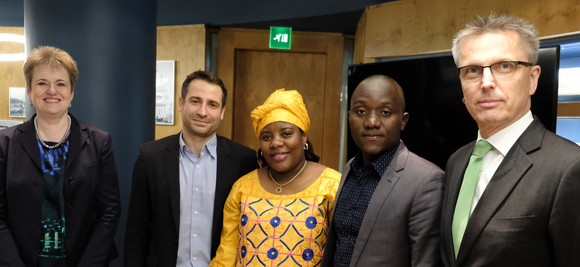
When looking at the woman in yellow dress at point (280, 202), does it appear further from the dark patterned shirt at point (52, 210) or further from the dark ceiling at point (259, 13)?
the dark ceiling at point (259, 13)

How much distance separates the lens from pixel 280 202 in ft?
6.01

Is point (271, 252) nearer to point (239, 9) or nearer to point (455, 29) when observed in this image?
point (455, 29)

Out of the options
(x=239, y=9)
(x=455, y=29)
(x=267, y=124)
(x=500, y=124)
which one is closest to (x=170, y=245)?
(x=267, y=124)

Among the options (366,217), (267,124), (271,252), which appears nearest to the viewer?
(366,217)

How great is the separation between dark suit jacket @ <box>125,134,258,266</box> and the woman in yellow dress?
5.3 inches

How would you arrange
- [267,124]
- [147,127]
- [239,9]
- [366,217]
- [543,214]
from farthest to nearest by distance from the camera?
[239,9] < [147,127] < [267,124] < [366,217] < [543,214]

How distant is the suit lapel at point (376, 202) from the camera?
144 cm

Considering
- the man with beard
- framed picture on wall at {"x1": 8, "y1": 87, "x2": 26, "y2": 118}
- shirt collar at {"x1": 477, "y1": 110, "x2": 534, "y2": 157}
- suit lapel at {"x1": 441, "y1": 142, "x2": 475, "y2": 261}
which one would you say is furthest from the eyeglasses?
Answer: framed picture on wall at {"x1": 8, "y1": 87, "x2": 26, "y2": 118}

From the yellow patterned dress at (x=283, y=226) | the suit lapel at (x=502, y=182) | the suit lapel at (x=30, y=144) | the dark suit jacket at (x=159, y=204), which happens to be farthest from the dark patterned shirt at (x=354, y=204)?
the suit lapel at (x=30, y=144)

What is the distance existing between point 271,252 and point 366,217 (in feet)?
1.66

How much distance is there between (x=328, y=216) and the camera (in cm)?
182

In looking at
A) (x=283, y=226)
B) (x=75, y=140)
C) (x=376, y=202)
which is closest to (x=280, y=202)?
(x=283, y=226)

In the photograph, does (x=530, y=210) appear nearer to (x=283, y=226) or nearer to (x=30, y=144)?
(x=283, y=226)

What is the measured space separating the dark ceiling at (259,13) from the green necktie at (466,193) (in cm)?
327
